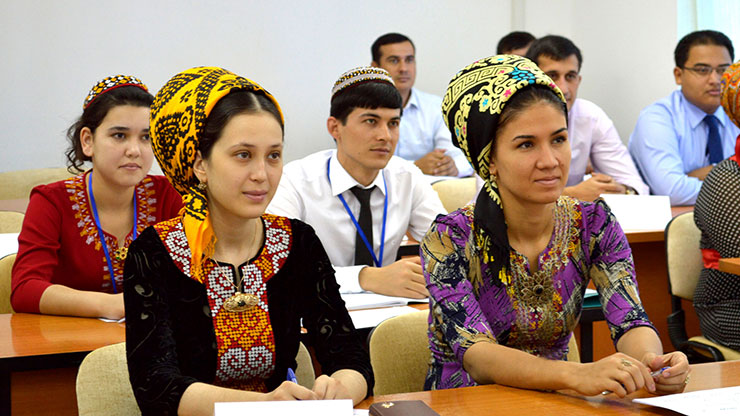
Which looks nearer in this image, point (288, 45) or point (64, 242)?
point (64, 242)

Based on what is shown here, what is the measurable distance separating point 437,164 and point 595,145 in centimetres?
120

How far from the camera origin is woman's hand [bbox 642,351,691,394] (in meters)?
1.41

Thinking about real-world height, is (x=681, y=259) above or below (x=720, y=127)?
below

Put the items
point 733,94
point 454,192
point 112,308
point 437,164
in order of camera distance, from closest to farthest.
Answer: point 112,308, point 733,94, point 454,192, point 437,164

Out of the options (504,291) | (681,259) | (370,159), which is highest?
(370,159)

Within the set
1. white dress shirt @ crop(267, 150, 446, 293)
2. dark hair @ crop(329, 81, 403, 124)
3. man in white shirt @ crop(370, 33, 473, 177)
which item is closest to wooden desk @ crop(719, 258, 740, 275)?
white dress shirt @ crop(267, 150, 446, 293)

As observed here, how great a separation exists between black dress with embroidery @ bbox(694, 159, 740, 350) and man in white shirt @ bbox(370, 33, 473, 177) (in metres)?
2.99

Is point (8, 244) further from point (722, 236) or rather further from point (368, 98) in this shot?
point (722, 236)

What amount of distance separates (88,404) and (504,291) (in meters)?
0.90

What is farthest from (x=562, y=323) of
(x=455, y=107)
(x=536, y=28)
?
(x=536, y=28)

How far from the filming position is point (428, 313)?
76.8 inches

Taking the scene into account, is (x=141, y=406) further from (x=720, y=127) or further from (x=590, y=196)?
(x=720, y=127)

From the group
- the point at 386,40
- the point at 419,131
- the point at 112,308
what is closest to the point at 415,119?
the point at 419,131

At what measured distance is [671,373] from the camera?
4.62ft
